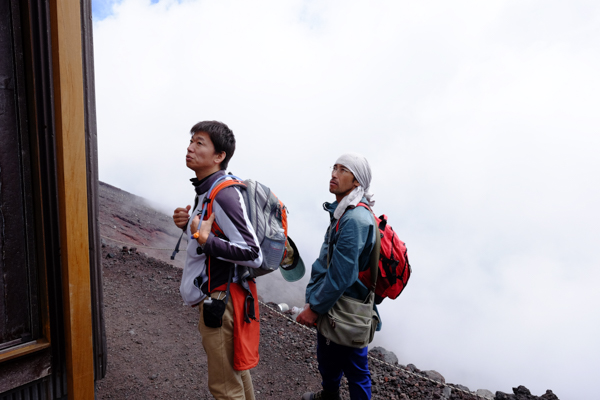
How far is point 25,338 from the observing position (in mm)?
1996

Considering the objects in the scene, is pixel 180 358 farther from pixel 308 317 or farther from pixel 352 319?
pixel 352 319

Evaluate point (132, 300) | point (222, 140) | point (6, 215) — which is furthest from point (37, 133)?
point (132, 300)

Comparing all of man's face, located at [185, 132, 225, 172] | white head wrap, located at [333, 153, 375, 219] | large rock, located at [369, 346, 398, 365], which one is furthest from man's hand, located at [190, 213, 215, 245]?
large rock, located at [369, 346, 398, 365]

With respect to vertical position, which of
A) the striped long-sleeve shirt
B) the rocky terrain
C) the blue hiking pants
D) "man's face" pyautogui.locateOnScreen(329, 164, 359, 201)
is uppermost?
"man's face" pyautogui.locateOnScreen(329, 164, 359, 201)

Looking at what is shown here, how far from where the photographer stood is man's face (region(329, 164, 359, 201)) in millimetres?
2830

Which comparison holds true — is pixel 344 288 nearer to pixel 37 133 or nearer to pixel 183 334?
pixel 37 133

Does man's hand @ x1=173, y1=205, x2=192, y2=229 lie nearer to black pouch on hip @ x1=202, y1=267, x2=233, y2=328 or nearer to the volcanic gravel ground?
black pouch on hip @ x1=202, y1=267, x2=233, y2=328

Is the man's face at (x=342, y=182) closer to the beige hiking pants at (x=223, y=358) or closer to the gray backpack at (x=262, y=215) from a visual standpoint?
the gray backpack at (x=262, y=215)

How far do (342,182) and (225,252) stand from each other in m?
1.17

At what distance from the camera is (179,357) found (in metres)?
4.47

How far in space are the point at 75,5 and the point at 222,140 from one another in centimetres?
102

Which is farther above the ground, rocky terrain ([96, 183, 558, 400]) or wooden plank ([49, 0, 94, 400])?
wooden plank ([49, 0, 94, 400])

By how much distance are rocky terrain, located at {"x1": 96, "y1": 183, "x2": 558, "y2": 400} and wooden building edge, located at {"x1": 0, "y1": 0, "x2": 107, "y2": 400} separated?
198 centimetres

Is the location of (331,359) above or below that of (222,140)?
below
